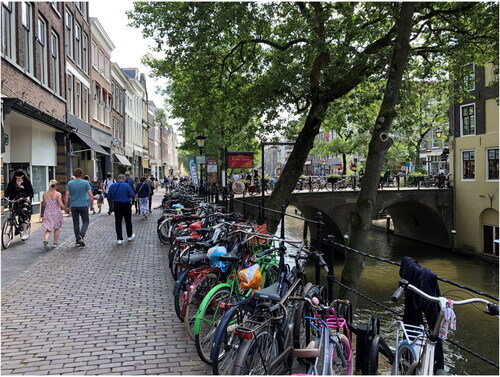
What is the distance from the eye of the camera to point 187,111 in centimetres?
1534

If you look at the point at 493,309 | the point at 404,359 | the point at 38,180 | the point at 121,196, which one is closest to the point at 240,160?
the point at 38,180

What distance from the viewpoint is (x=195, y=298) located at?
4840mm

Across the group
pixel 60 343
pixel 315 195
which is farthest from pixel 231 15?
pixel 315 195

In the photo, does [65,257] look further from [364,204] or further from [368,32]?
[368,32]

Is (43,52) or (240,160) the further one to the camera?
(240,160)

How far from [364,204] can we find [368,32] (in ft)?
21.2

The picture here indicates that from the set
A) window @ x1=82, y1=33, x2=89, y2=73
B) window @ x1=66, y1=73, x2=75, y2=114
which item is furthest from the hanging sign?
window @ x1=82, y1=33, x2=89, y2=73

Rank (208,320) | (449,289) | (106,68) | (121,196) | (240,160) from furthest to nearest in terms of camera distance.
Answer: (106,68), (449,289), (240,160), (121,196), (208,320)

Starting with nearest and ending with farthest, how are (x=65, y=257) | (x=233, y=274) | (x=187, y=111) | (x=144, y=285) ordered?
(x=233, y=274) < (x=144, y=285) < (x=65, y=257) < (x=187, y=111)

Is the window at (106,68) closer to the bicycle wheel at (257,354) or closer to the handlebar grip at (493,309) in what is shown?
the bicycle wheel at (257,354)

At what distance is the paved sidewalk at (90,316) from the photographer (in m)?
4.08

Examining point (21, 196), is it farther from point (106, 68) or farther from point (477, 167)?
point (477, 167)

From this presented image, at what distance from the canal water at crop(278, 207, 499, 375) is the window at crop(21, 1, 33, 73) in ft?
47.3

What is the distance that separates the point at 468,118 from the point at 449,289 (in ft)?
47.4
